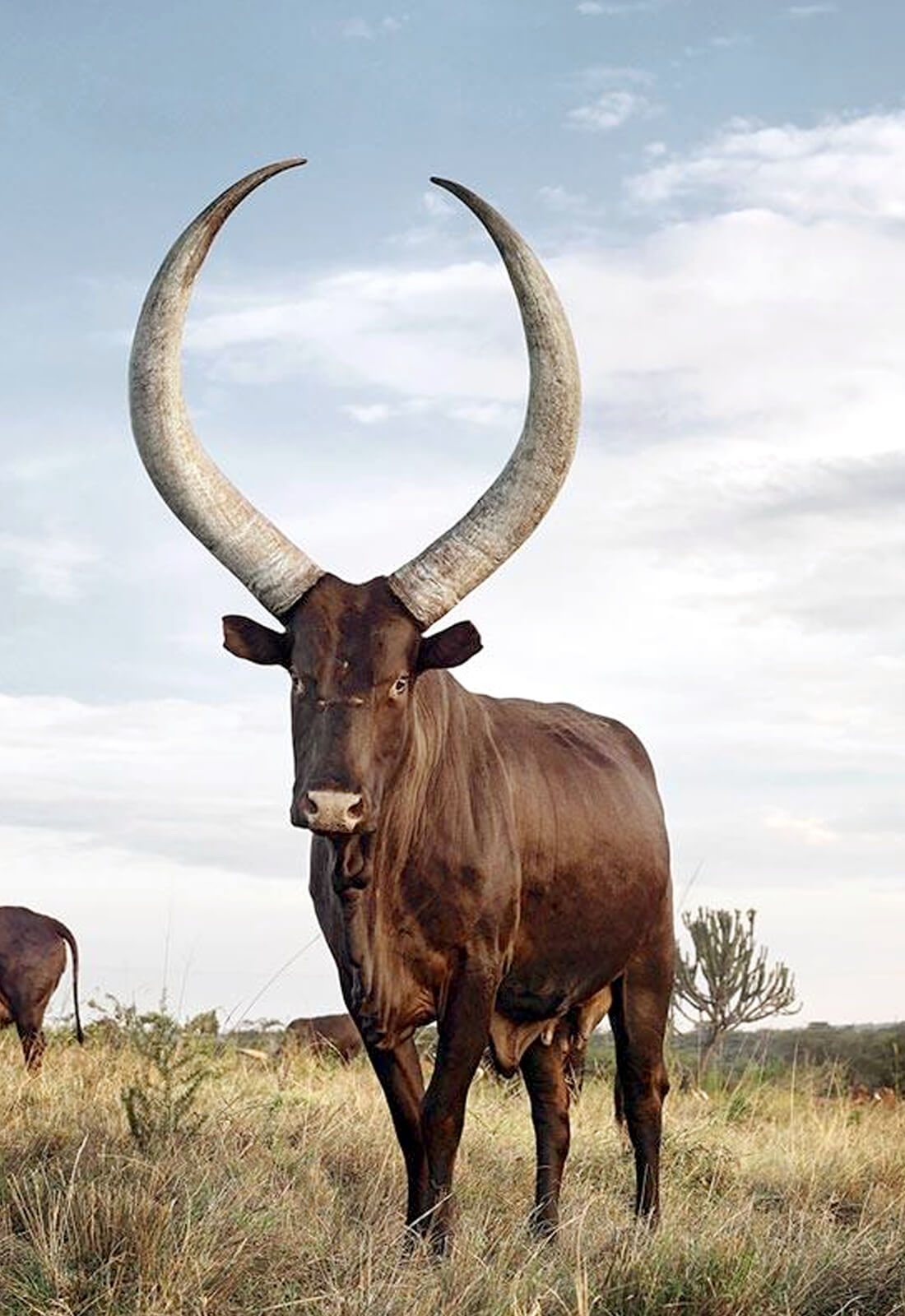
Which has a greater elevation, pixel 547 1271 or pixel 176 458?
pixel 176 458

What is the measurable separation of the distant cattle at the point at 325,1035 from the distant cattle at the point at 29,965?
2280 mm

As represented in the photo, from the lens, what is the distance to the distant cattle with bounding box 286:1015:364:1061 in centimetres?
1783

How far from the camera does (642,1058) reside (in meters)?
8.68

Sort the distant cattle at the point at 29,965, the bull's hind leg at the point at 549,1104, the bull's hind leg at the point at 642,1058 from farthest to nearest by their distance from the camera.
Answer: the distant cattle at the point at 29,965
the bull's hind leg at the point at 642,1058
the bull's hind leg at the point at 549,1104

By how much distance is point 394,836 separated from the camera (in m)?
6.80

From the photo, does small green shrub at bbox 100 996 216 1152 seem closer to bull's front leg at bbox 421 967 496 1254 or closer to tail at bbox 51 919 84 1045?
bull's front leg at bbox 421 967 496 1254

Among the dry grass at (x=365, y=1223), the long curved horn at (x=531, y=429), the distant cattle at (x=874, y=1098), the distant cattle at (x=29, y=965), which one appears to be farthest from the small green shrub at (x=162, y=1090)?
the distant cattle at (x=874, y=1098)

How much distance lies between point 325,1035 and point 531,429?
12.7 meters

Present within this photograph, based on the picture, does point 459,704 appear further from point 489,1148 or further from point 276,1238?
point 489,1148

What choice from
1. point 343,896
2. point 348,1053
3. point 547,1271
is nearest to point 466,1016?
point 343,896

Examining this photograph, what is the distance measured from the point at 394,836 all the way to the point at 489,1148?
4582 millimetres

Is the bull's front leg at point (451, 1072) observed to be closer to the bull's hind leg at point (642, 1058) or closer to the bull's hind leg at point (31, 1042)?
the bull's hind leg at point (642, 1058)

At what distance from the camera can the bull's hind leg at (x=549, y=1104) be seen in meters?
8.57

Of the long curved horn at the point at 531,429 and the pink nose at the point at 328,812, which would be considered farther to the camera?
the long curved horn at the point at 531,429
